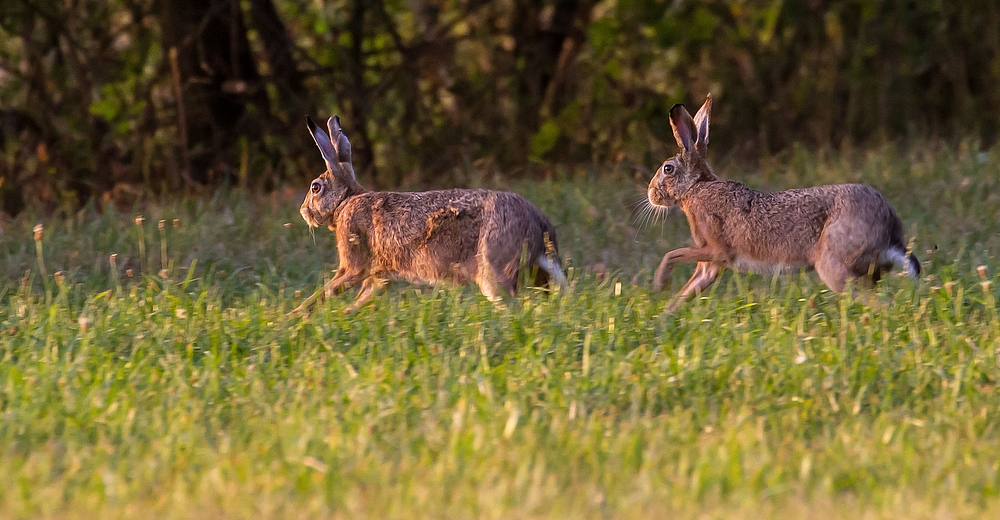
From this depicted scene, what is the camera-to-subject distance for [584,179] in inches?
405

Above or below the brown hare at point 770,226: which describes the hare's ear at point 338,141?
above

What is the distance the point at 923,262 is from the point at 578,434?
3407mm

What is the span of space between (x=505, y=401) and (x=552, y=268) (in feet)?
5.70

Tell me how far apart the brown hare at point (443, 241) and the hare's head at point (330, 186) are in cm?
9

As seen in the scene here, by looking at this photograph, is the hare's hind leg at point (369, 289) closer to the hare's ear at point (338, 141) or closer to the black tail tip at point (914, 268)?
the hare's ear at point (338, 141)

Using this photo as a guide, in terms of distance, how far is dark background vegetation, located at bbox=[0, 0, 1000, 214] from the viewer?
1102 cm

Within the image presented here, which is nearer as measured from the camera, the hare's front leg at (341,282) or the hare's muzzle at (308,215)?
the hare's front leg at (341,282)

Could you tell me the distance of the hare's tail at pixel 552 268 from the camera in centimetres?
619

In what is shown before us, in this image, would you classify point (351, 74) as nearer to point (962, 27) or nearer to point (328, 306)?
point (962, 27)

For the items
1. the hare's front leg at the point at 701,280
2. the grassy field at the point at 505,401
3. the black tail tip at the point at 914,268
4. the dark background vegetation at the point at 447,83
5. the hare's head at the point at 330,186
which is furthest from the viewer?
the dark background vegetation at the point at 447,83

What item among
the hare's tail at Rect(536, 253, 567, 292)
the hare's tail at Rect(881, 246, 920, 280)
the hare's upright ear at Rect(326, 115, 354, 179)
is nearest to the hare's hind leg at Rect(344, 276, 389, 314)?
the hare's upright ear at Rect(326, 115, 354, 179)

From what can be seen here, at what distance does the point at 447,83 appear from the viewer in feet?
38.8

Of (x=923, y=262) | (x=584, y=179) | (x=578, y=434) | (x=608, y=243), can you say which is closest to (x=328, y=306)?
(x=578, y=434)

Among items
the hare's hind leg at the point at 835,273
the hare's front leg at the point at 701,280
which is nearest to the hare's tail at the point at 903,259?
the hare's hind leg at the point at 835,273
